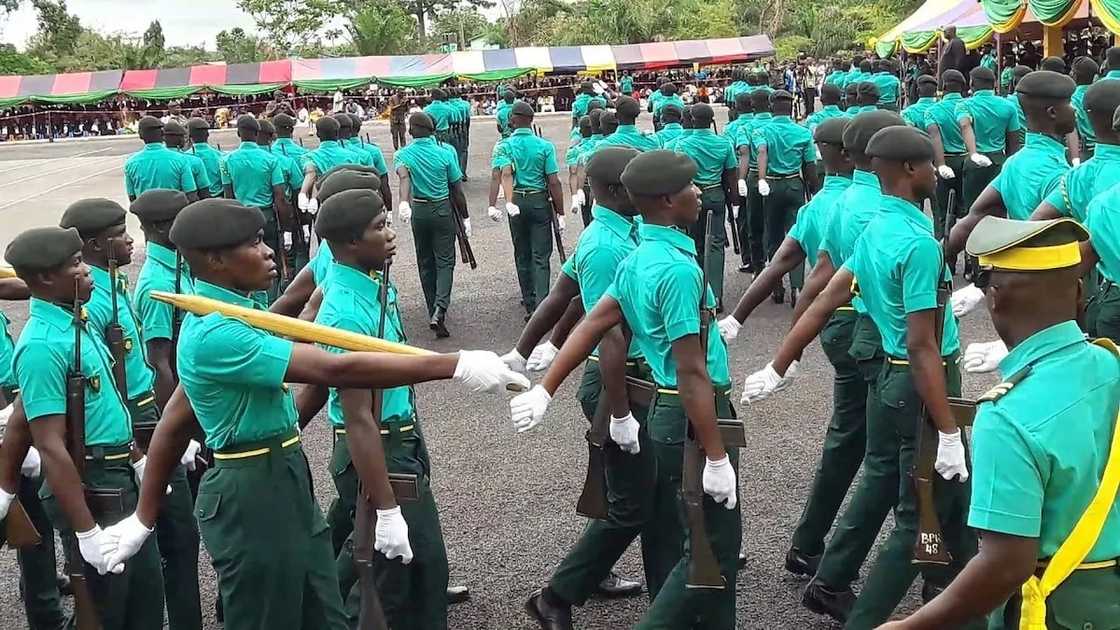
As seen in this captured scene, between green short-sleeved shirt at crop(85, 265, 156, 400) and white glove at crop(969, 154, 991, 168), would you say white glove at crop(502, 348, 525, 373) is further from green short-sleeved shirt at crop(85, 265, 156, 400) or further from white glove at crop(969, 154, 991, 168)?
white glove at crop(969, 154, 991, 168)

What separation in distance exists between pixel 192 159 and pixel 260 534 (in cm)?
859

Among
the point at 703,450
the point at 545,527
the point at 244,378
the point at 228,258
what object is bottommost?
the point at 545,527

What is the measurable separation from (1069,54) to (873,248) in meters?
22.1

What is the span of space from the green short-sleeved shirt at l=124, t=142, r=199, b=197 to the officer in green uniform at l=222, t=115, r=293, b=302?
581mm

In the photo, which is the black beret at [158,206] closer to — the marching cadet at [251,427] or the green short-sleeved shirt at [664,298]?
the marching cadet at [251,427]

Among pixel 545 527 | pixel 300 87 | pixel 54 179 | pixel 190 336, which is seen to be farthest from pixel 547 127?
pixel 190 336

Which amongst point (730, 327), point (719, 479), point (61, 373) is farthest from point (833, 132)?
point (61, 373)

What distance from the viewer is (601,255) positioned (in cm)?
526

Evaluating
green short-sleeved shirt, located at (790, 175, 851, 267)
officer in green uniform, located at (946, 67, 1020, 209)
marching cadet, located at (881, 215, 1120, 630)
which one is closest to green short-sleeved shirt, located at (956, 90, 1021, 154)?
officer in green uniform, located at (946, 67, 1020, 209)

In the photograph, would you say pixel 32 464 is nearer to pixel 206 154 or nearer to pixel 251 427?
pixel 251 427

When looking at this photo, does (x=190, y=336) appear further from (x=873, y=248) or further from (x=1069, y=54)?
(x=1069, y=54)

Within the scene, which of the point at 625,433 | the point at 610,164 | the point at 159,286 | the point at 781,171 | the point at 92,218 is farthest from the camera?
the point at 781,171

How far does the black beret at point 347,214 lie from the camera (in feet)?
13.8

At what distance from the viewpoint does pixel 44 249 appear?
4328 mm
